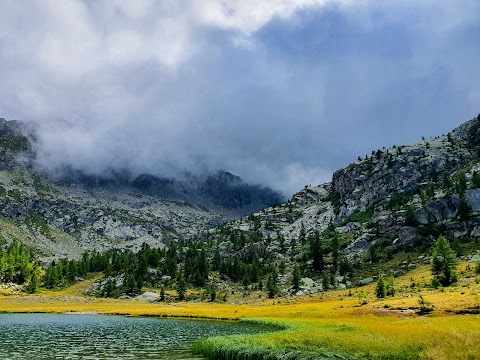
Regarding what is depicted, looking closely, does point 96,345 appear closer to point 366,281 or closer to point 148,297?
point 148,297

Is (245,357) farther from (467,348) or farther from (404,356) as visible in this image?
(467,348)

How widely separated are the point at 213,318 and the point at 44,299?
10749 cm

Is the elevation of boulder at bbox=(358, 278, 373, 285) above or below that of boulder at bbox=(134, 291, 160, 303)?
above

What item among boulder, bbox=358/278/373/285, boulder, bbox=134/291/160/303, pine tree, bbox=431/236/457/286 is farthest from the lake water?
boulder, bbox=358/278/373/285

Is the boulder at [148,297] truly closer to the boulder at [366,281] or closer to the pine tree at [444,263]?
the boulder at [366,281]

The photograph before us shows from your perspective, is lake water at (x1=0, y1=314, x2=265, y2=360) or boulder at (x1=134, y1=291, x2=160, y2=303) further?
boulder at (x1=134, y1=291, x2=160, y2=303)

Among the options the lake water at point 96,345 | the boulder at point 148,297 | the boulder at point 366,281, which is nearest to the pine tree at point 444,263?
the boulder at point 366,281

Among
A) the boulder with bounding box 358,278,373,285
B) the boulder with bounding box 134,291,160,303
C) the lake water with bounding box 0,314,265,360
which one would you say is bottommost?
the lake water with bounding box 0,314,265,360

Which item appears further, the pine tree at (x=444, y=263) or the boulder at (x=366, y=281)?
the boulder at (x=366, y=281)

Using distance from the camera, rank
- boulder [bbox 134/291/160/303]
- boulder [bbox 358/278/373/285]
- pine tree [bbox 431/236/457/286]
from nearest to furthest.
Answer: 1. pine tree [bbox 431/236/457/286]
2. boulder [bbox 358/278/373/285]
3. boulder [bbox 134/291/160/303]

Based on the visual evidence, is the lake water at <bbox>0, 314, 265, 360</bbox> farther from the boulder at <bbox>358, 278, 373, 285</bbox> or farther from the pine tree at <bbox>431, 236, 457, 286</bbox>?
the boulder at <bbox>358, 278, 373, 285</bbox>

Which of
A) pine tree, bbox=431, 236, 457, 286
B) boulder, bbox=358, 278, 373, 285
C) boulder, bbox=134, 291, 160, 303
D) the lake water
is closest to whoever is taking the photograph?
the lake water

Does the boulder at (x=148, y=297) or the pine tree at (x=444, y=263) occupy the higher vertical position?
the pine tree at (x=444, y=263)

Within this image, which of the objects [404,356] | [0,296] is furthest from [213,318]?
[0,296]
